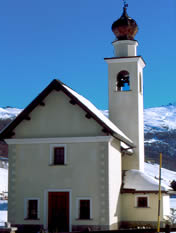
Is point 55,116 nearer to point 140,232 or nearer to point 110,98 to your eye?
point 110,98

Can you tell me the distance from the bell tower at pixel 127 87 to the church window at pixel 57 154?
19.4 feet

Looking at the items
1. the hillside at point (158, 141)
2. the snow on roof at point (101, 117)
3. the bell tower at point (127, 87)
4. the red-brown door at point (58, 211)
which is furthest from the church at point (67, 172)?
the hillside at point (158, 141)

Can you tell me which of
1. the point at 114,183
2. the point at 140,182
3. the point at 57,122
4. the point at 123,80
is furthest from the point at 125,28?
the point at 114,183

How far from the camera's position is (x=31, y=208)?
998 inches

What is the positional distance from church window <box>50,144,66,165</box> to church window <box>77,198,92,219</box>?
6.96 ft

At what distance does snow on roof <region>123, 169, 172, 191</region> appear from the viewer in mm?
26938

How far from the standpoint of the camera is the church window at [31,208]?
82.7 ft

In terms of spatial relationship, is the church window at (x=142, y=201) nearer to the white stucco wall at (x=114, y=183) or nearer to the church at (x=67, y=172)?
the church at (x=67, y=172)

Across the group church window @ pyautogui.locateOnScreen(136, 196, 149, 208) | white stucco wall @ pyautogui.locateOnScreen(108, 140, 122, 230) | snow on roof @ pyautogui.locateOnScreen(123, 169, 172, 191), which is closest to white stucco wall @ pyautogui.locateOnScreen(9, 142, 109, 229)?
white stucco wall @ pyautogui.locateOnScreen(108, 140, 122, 230)

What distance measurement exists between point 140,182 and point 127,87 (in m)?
6.82

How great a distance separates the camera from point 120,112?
103 feet

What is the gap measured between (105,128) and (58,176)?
11.3ft

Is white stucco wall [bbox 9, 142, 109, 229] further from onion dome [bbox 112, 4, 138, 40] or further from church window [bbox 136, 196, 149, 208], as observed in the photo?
onion dome [bbox 112, 4, 138, 40]

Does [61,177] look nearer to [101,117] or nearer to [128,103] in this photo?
[101,117]
